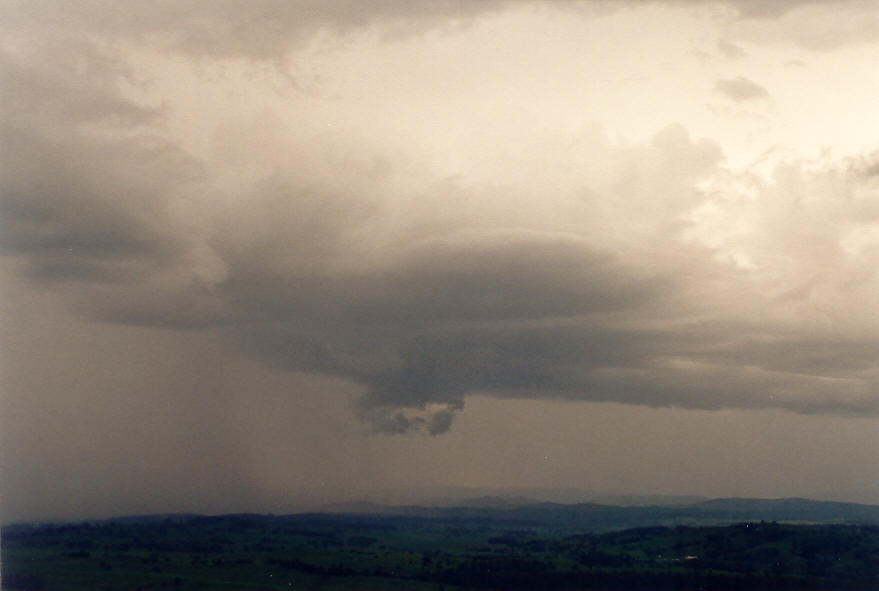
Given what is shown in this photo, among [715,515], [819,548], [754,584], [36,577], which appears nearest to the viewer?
[36,577]

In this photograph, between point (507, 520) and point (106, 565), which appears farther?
point (507, 520)

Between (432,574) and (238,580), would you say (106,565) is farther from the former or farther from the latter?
(432,574)

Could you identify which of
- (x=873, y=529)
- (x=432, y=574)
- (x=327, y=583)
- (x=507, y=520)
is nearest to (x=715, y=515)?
(x=873, y=529)
